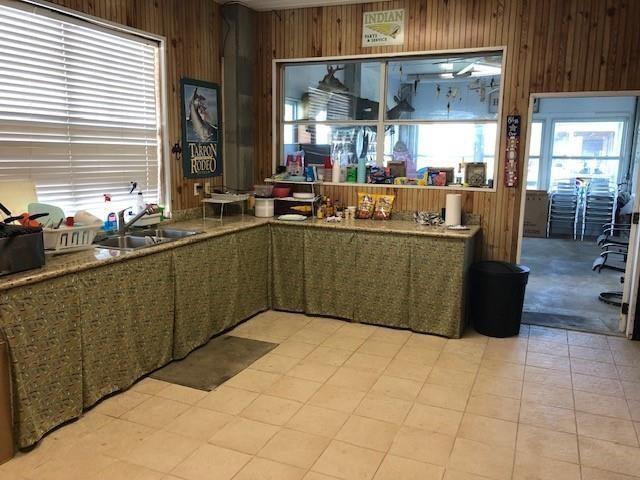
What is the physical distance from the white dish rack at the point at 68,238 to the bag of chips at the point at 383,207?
2489 mm

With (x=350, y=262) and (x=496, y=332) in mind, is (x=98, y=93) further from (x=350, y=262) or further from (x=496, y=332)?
(x=496, y=332)

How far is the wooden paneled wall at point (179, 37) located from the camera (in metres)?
3.89

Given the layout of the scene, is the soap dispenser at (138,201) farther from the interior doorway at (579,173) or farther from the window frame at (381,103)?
the interior doorway at (579,173)

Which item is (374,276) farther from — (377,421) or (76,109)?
(76,109)

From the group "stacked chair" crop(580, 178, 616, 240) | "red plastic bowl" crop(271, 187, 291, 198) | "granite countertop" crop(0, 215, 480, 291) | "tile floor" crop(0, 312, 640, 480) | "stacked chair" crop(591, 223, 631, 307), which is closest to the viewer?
"tile floor" crop(0, 312, 640, 480)

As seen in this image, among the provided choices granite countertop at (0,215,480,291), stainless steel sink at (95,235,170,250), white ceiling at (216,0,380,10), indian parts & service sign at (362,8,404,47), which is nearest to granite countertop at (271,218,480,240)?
granite countertop at (0,215,480,291)

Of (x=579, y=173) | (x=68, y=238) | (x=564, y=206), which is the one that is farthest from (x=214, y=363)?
(x=579, y=173)

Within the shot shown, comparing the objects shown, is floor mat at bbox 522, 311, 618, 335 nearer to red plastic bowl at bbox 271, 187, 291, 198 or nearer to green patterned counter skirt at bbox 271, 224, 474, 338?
green patterned counter skirt at bbox 271, 224, 474, 338

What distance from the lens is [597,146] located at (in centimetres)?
917

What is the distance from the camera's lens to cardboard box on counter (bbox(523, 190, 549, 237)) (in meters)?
9.18

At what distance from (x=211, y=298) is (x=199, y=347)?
0.37m

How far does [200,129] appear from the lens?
469 cm

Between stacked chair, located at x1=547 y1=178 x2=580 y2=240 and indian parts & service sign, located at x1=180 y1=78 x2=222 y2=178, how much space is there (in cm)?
660

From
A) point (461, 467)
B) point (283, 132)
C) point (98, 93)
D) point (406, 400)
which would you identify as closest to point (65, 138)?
point (98, 93)
